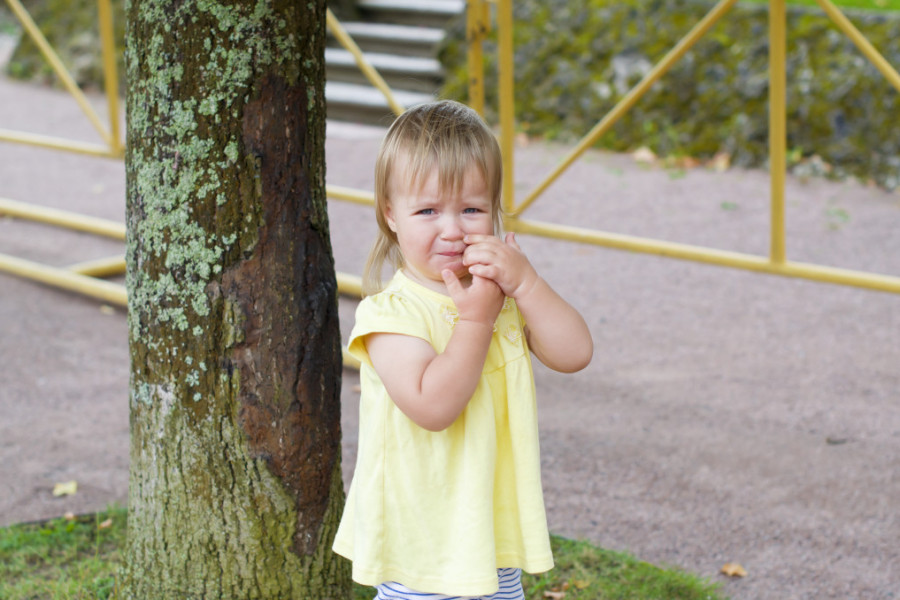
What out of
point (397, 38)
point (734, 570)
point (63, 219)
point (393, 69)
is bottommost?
point (734, 570)

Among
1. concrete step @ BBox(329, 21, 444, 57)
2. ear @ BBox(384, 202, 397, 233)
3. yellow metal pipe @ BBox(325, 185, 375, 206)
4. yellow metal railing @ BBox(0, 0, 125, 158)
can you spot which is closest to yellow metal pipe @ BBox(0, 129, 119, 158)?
yellow metal railing @ BBox(0, 0, 125, 158)

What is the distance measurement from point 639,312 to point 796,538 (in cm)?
216

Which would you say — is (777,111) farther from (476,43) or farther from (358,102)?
(358,102)

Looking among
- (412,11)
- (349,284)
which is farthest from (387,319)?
(412,11)

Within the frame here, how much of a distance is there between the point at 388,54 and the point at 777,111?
6236 millimetres

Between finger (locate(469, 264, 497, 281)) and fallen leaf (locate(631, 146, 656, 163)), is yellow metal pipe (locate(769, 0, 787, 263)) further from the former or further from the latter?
fallen leaf (locate(631, 146, 656, 163))

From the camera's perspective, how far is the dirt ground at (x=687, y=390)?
10.4ft

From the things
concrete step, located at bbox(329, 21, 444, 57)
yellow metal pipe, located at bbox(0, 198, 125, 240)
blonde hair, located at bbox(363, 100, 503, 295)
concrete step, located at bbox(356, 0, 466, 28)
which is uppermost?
concrete step, located at bbox(356, 0, 466, 28)

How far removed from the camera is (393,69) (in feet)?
29.3

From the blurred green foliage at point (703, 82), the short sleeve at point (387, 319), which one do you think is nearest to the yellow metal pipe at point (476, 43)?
the short sleeve at point (387, 319)

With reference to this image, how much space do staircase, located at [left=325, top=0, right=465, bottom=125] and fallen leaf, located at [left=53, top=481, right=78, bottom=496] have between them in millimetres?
5604

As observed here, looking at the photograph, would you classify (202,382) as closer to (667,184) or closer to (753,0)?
(667,184)

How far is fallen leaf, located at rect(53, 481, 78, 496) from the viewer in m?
3.41

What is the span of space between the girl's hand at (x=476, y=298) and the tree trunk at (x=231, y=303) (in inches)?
25.2
